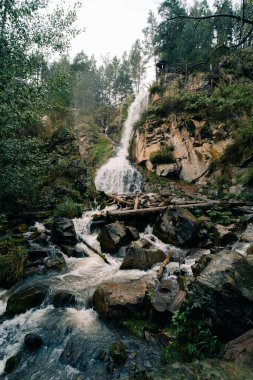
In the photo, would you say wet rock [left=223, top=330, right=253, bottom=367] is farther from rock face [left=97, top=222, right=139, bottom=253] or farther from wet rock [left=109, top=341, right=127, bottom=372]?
rock face [left=97, top=222, right=139, bottom=253]

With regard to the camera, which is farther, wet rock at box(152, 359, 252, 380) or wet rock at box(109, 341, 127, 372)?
wet rock at box(109, 341, 127, 372)

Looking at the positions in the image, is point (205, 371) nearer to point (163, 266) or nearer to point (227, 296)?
point (227, 296)

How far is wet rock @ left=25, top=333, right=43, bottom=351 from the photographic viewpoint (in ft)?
14.5

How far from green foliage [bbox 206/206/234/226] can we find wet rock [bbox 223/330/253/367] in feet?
24.3

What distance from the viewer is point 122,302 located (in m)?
5.06

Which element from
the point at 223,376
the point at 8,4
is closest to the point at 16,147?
the point at 8,4

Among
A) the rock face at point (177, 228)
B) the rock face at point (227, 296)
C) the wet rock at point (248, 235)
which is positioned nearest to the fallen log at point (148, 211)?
the rock face at point (177, 228)

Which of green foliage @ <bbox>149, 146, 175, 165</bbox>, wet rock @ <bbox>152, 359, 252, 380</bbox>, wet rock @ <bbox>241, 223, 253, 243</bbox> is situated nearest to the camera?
wet rock @ <bbox>152, 359, 252, 380</bbox>

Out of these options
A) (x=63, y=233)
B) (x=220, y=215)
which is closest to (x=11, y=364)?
(x=63, y=233)

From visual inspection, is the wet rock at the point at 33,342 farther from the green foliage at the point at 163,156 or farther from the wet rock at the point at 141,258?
the green foliage at the point at 163,156

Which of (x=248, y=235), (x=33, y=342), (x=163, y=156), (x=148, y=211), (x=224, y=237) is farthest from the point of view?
(x=163, y=156)

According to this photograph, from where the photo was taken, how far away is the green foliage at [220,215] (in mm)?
10080

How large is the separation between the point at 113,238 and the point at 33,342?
4773 millimetres

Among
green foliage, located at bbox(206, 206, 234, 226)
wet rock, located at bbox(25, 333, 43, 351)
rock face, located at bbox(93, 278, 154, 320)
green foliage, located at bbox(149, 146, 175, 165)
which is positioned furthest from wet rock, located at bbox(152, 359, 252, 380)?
green foliage, located at bbox(149, 146, 175, 165)
